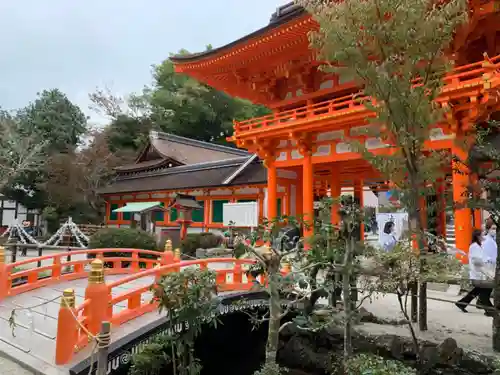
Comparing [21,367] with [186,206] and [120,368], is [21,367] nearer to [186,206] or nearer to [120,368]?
[120,368]

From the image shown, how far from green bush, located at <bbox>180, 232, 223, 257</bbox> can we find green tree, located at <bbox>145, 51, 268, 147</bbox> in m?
22.6

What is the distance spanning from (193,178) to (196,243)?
20.8 ft

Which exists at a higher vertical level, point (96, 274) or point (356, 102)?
point (356, 102)

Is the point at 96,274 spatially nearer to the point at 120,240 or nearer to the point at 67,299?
the point at 67,299

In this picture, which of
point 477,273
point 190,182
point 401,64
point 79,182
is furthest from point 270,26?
point 79,182

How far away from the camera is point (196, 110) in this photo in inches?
1407

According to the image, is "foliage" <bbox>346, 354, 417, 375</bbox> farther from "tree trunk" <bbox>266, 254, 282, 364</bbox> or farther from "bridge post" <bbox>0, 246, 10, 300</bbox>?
"bridge post" <bbox>0, 246, 10, 300</bbox>

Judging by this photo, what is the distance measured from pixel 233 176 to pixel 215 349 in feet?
33.1

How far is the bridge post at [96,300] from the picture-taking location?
4699mm

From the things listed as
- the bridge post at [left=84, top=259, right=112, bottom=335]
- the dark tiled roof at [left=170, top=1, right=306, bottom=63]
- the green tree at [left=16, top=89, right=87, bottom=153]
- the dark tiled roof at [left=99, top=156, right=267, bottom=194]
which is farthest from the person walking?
the green tree at [left=16, top=89, right=87, bottom=153]

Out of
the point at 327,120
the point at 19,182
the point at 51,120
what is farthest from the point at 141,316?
the point at 51,120

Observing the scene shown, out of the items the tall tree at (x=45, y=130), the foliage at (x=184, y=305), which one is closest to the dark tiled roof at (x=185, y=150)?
the tall tree at (x=45, y=130)

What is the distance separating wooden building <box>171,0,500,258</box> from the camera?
7.90 meters

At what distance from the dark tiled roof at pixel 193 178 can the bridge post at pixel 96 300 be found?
11.1 metres
